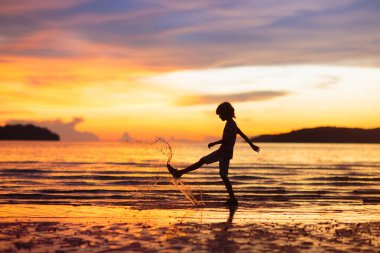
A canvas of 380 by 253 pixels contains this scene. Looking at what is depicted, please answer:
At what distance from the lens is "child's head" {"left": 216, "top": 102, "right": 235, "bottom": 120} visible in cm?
1467

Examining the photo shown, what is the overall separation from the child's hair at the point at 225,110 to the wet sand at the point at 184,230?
104 inches

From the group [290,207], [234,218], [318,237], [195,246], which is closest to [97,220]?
[234,218]

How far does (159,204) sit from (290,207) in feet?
12.9

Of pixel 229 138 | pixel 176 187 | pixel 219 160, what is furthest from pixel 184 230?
pixel 176 187

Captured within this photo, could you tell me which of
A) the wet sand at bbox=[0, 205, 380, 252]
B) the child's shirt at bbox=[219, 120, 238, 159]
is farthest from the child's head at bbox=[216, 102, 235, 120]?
the wet sand at bbox=[0, 205, 380, 252]

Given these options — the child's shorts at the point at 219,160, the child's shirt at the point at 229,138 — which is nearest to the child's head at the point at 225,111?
the child's shirt at the point at 229,138

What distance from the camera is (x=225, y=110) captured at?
14688 mm

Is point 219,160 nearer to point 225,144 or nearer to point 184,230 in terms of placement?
point 225,144

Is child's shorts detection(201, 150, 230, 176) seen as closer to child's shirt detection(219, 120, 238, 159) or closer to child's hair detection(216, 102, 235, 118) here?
child's shirt detection(219, 120, 238, 159)

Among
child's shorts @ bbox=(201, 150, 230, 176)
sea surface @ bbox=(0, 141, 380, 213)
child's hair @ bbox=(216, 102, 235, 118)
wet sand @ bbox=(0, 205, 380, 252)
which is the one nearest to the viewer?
wet sand @ bbox=(0, 205, 380, 252)

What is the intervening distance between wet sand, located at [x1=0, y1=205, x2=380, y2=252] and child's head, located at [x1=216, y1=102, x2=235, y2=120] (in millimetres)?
2586

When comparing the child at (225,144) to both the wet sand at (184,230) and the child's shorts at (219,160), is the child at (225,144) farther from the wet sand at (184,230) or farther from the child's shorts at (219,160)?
the wet sand at (184,230)

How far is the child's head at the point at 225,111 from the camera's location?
48.1ft

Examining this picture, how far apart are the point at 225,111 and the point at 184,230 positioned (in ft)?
16.9
